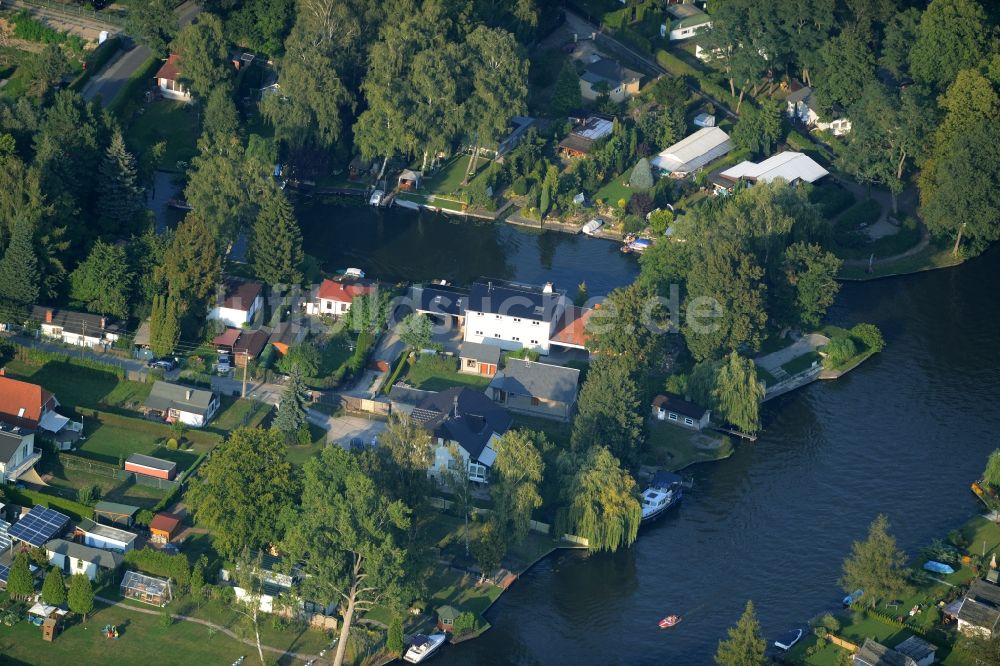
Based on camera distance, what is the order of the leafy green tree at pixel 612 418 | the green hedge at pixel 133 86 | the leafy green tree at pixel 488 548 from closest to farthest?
the leafy green tree at pixel 488 548
the leafy green tree at pixel 612 418
the green hedge at pixel 133 86

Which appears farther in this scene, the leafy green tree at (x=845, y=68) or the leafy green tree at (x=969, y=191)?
the leafy green tree at (x=845, y=68)

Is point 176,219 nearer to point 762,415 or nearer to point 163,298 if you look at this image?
point 163,298

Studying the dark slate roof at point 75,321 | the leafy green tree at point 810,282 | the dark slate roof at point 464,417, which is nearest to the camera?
the dark slate roof at point 464,417

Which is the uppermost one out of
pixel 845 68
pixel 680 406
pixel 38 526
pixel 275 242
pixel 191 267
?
pixel 845 68

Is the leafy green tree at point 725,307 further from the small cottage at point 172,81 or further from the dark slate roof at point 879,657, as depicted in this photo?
the small cottage at point 172,81

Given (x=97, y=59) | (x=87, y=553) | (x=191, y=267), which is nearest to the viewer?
(x=87, y=553)

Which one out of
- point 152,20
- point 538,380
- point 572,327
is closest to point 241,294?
point 538,380

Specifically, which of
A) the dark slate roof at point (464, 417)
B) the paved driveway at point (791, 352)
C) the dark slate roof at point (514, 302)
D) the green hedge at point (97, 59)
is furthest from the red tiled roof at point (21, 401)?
the paved driveway at point (791, 352)

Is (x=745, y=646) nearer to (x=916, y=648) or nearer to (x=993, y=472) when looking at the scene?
(x=916, y=648)
